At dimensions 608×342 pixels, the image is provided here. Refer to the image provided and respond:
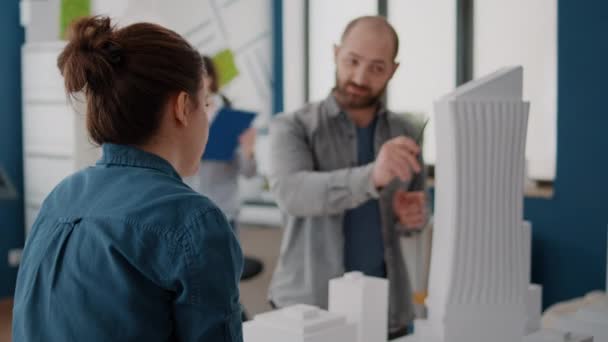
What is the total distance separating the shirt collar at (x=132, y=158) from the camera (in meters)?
0.95

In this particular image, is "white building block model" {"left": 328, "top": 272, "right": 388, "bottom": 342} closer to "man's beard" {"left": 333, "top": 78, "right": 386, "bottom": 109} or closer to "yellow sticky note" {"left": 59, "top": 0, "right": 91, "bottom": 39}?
"man's beard" {"left": 333, "top": 78, "right": 386, "bottom": 109}

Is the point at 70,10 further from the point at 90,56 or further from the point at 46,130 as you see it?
the point at 90,56

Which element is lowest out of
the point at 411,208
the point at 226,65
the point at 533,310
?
the point at 533,310

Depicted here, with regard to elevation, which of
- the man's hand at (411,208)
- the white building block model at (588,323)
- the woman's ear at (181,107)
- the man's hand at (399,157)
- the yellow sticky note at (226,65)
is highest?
the yellow sticky note at (226,65)

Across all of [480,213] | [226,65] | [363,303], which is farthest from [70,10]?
[480,213]

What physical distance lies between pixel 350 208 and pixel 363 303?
0.60 metres

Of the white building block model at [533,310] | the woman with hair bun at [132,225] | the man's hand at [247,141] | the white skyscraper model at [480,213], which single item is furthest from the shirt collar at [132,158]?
the man's hand at [247,141]

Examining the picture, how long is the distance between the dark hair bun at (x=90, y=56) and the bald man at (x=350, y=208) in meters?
0.93

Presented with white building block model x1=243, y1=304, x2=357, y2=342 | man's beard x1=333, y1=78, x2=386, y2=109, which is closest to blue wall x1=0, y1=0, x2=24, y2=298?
man's beard x1=333, y1=78, x2=386, y2=109

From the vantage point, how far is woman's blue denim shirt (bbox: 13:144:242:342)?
2.81 feet

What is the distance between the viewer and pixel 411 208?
193 cm

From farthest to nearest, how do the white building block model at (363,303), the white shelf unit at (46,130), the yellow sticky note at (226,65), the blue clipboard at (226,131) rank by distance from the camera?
the yellow sticky note at (226,65) < the white shelf unit at (46,130) < the blue clipboard at (226,131) < the white building block model at (363,303)

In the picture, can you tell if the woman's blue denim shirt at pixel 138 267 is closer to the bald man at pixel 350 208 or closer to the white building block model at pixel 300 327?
the white building block model at pixel 300 327

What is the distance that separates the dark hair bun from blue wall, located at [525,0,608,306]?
115 inches
